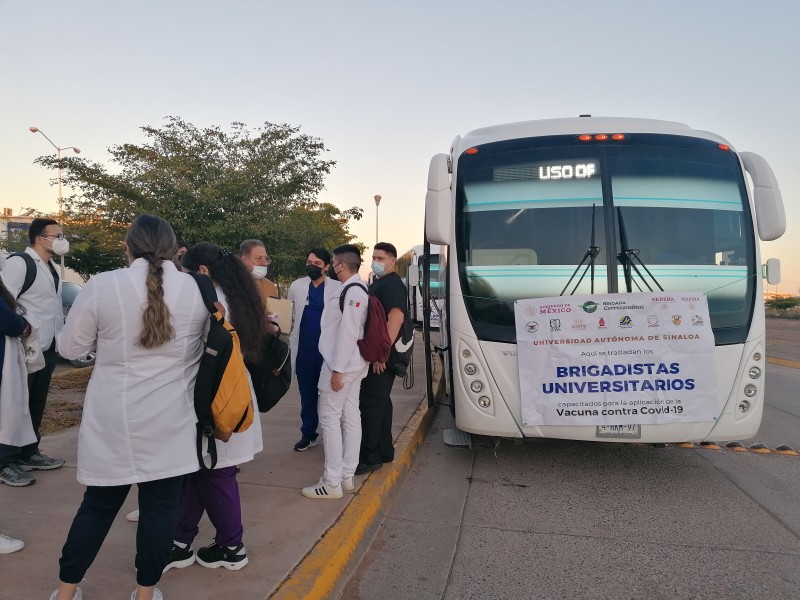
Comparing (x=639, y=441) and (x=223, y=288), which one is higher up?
(x=223, y=288)

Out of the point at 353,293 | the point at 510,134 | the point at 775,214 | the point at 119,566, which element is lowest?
the point at 119,566

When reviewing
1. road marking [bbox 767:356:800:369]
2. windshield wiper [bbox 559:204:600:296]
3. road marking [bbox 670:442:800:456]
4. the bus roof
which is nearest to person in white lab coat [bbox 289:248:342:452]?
the bus roof

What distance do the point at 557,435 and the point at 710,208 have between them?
7.70 ft

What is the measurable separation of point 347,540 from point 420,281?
7.37 metres

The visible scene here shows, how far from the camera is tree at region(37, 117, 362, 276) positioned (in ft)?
45.4

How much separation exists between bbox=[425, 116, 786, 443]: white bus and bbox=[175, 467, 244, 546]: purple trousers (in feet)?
7.99

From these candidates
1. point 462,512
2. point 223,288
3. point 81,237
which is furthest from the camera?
point 81,237

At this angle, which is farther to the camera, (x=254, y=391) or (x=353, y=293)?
(x=353, y=293)

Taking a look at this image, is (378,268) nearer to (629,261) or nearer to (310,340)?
(310,340)

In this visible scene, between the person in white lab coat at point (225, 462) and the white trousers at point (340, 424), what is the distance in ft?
3.27

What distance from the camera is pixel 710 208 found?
17.0ft

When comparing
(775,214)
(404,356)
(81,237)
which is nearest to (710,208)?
(775,214)

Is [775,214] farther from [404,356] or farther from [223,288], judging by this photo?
[223,288]

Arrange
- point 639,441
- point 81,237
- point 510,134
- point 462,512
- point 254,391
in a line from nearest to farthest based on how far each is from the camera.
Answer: point 254,391 → point 462,512 → point 639,441 → point 510,134 → point 81,237
